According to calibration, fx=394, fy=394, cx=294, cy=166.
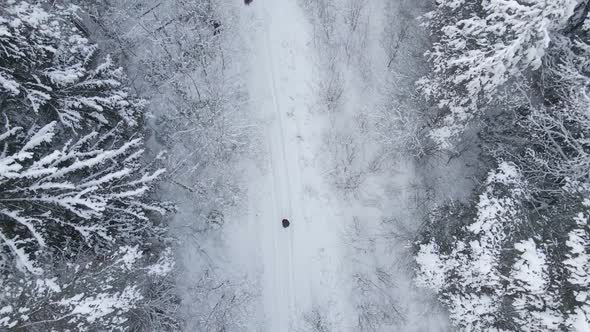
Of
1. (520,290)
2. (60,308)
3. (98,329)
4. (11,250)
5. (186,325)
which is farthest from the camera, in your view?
(186,325)

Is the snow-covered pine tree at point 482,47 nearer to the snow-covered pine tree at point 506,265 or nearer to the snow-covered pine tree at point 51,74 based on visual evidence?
the snow-covered pine tree at point 506,265

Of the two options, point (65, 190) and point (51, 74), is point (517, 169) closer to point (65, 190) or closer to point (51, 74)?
point (65, 190)

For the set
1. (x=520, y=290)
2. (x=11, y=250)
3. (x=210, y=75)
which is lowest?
(x=520, y=290)

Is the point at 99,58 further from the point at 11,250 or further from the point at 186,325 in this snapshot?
the point at 186,325

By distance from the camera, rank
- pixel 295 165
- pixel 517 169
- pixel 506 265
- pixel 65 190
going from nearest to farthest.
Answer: pixel 65 190 < pixel 506 265 < pixel 517 169 < pixel 295 165

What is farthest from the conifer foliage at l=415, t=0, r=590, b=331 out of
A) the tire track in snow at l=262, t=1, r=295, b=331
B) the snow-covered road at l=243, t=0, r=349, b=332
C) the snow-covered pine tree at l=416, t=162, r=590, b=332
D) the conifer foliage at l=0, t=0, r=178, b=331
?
the conifer foliage at l=0, t=0, r=178, b=331

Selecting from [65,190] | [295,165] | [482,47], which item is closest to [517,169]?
[482,47]

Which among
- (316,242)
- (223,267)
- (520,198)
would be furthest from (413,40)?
(223,267)

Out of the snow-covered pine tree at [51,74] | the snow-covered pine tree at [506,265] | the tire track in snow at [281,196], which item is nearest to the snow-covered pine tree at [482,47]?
the snow-covered pine tree at [506,265]
